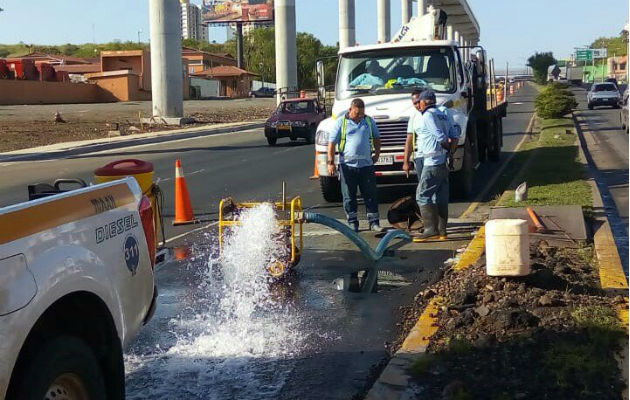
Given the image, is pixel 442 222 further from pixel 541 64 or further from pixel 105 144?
pixel 541 64

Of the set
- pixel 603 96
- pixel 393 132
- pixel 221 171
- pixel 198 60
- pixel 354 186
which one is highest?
pixel 198 60

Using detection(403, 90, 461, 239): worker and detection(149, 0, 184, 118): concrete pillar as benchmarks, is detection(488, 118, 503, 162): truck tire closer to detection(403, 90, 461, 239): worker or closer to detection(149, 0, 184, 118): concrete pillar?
detection(403, 90, 461, 239): worker

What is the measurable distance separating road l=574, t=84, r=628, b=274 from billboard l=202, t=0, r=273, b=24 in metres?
111

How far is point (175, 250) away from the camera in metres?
9.08

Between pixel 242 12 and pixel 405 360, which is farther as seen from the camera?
pixel 242 12

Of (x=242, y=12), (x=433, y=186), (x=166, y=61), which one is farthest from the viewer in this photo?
(x=242, y=12)

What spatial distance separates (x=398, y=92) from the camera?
12.1 m

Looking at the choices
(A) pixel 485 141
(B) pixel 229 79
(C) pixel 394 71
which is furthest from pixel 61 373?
(B) pixel 229 79

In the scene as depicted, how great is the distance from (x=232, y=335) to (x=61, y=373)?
2.80 meters

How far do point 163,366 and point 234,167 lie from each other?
46.6 feet

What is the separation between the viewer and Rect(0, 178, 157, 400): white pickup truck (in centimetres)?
273

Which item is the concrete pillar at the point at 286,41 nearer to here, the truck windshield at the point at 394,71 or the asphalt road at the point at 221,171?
the asphalt road at the point at 221,171

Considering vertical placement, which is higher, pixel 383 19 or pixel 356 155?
pixel 383 19

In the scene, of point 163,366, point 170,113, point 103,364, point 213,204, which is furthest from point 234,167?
point 170,113
